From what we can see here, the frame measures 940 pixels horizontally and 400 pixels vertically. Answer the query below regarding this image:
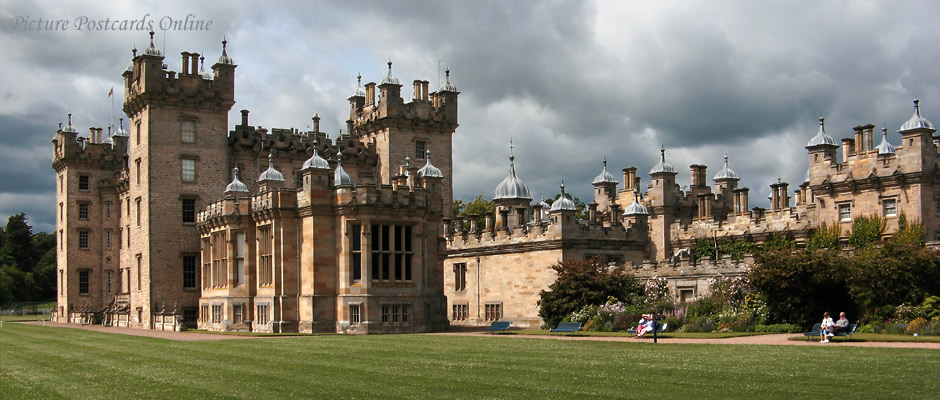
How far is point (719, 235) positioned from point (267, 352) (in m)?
28.2

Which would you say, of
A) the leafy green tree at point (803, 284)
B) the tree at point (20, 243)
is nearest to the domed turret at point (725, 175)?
the leafy green tree at point (803, 284)

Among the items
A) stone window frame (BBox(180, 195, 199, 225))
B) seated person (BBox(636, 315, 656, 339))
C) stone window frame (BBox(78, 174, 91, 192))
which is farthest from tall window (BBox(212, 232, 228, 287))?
seated person (BBox(636, 315, 656, 339))

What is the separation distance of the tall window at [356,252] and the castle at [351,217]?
8 cm

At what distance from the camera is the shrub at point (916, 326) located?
29939mm

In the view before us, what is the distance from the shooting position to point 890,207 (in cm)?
4116

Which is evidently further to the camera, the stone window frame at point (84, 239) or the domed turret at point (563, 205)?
the stone window frame at point (84, 239)

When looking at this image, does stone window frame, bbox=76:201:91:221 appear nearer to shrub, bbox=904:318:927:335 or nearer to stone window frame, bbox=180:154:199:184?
stone window frame, bbox=180:154:199:184

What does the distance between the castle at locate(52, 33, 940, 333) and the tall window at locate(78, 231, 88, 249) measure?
119 mm

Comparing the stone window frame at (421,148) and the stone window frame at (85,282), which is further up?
the stone window frame at (421,148)

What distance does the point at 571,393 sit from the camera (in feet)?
56.0

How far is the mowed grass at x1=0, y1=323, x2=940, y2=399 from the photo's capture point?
56.7 ft

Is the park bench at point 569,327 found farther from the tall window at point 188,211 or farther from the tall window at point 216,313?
the tall window at point 188,211

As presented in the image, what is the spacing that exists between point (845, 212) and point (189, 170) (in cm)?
3076

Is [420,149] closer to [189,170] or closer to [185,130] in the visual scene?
[189,170]
